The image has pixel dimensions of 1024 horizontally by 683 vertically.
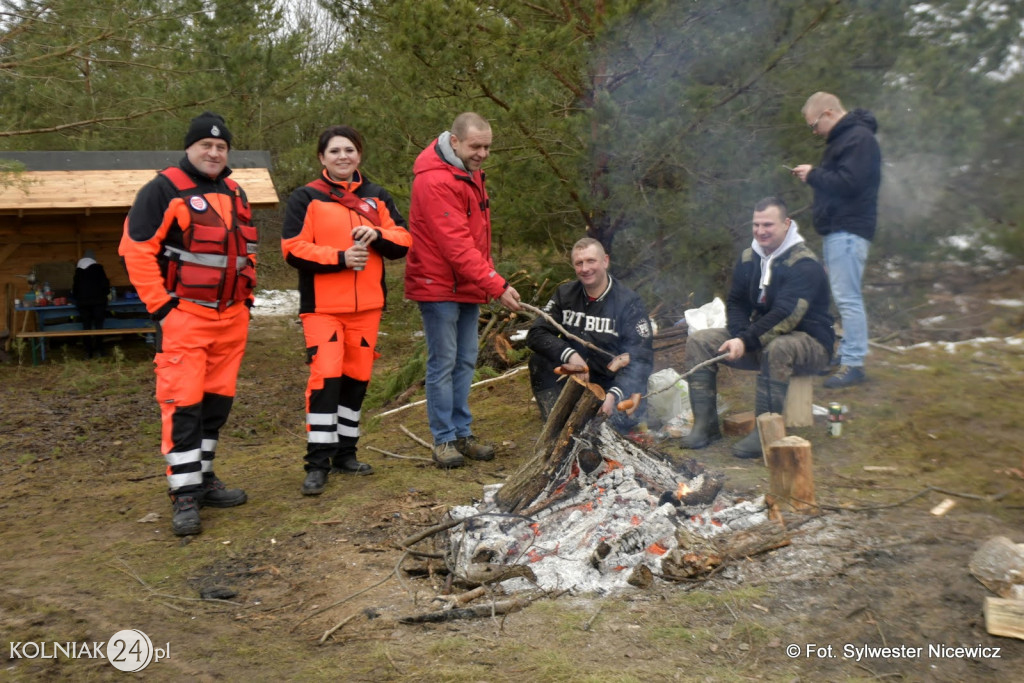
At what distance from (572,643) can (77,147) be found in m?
13.3

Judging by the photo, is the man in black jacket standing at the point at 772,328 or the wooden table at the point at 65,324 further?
the wooden table at the point at 65,324

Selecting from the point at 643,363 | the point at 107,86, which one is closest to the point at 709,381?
the point at 643,363

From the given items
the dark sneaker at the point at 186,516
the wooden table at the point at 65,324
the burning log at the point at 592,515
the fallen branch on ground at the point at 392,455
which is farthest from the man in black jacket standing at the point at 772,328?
the wooden table at the point at 65,324

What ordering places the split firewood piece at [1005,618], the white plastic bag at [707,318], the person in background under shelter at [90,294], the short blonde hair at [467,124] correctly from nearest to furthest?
the split firewood piece at [1005,618], the short blonde hair at [467,124], the white plastic bag at [707,318], the person in background under shelter at [90,294]

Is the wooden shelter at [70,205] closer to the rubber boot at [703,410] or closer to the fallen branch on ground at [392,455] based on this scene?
the fallen branch on ground at [392,455]

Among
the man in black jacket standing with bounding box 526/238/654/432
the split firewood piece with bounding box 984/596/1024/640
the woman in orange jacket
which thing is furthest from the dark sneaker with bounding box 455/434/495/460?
the split firewood piece with bounding box 984/596/1024/640

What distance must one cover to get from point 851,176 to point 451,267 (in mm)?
2871

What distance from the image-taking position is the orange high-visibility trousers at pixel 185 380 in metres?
4.30

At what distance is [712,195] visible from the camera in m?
6.99

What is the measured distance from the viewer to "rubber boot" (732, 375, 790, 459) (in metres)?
5.00

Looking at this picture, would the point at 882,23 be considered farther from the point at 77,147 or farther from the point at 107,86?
the point at 77,147

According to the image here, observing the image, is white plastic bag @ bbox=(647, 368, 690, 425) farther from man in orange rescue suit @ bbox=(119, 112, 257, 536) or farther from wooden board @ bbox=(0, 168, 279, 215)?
wooden board @ bbox=(0, 168, 279, 215)

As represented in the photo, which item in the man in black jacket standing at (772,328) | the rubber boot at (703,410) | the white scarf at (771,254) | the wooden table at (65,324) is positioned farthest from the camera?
the wooden table at (65,324)

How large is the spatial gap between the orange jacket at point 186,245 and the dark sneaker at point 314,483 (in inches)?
42.0
